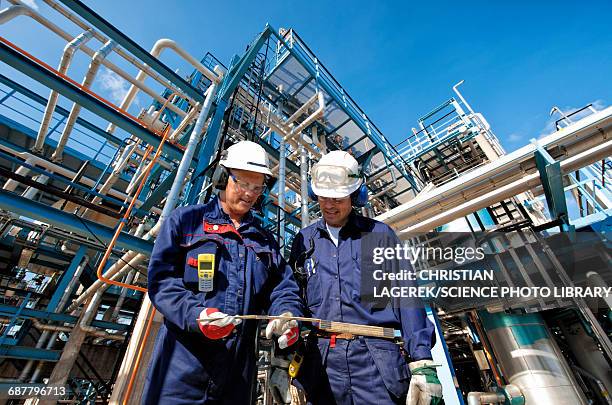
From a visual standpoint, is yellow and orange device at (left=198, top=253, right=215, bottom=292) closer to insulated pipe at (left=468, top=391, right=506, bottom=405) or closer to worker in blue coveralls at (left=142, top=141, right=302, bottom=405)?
worker in blue coveralls at (left=142, top=141, right=302, bottom=405)

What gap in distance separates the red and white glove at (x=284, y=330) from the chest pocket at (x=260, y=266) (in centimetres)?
29

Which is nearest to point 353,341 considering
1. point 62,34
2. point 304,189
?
point 304,189

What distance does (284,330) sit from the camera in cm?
175

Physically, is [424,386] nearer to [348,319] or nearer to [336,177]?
[348,319]

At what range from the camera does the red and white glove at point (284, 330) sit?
1688 mm

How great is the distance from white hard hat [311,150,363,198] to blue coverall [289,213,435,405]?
42cm

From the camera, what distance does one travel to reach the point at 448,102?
12.5 meters

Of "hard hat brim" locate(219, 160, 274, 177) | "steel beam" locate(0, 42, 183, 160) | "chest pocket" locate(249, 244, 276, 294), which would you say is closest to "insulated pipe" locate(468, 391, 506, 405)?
"chest pocket" locate(249, 244, 276, 294)

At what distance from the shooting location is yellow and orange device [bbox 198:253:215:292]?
175 centimetres

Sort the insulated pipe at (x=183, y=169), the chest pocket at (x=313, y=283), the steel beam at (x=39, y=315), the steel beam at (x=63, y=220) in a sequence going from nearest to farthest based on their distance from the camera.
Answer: the chest pocket at (x=313, y=283) < the steel beam at (x=63, y=220) < the insulated pipe at (x=183, y=169) < the steel beam at (x=39, y=315)

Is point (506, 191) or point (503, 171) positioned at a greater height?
point (503, 171)

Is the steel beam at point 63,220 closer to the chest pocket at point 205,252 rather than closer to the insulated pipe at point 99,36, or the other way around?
the chest pocket at point 205,252

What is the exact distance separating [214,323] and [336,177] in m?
1.58

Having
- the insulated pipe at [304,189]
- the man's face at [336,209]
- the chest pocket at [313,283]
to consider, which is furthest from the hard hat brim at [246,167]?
the insulated pipe at [304,189]
